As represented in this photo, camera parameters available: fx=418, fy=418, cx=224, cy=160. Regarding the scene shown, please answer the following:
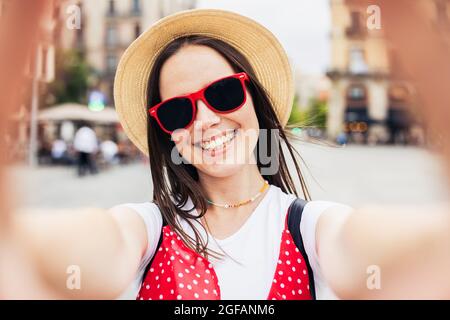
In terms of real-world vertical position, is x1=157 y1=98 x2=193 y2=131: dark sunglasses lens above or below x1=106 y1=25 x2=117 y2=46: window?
below

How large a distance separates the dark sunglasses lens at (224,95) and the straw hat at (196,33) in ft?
0.51

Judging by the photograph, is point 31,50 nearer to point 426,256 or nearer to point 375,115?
point 426,256

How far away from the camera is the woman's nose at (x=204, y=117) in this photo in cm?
86

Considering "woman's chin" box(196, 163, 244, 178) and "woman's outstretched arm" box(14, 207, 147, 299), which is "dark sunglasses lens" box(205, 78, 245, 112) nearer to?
"woman's chin" box(196, 163, 244, 178)

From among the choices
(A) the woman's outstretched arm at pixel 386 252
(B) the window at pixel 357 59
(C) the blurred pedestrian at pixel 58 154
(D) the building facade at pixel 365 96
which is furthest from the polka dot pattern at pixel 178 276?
(B) the window at pixel 357 59

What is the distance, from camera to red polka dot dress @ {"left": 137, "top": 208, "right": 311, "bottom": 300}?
820mm

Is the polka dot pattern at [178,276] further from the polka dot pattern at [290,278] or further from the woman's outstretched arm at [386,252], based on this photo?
the woman's outstretched arm at [386,252]

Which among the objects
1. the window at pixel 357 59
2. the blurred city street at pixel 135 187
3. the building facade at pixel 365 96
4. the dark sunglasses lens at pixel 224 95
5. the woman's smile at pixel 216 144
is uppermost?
the window at pixel 357 59

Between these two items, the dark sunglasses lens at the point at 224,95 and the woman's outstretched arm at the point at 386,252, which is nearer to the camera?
the woman's outstretched arm at the point at 386,252

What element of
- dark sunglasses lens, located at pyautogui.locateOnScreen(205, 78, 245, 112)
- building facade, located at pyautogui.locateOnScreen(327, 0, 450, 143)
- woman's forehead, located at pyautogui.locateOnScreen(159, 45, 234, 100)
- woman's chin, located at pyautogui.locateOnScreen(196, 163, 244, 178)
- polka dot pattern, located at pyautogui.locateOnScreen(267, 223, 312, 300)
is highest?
building facade, located at pyautogui.locateOnScreen(327, 0, 450, 143)

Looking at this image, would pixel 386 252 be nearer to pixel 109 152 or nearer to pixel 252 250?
pixel 252 250

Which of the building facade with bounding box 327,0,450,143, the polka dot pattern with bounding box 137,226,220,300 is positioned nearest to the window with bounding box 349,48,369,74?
the building facade with bounding box 327,0,450,143

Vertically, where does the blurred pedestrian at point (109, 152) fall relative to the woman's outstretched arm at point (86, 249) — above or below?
above

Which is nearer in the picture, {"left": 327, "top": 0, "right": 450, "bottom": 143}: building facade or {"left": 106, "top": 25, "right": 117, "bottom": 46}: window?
{"left": 327, "top": 0, "right": 450, "bottom": 143}: building facade
